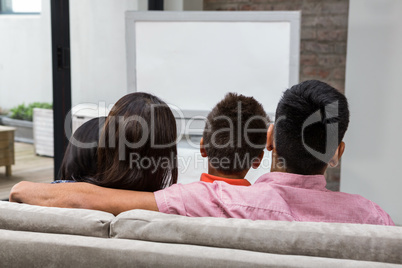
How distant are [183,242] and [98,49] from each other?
2785mm

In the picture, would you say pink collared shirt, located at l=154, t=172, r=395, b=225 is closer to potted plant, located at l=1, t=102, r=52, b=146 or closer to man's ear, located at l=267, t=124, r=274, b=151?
man's ear, located at l=267, t=124, r=274, b=151

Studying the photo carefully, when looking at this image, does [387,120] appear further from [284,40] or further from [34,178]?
[34,178]

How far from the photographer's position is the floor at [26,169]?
2.78 m

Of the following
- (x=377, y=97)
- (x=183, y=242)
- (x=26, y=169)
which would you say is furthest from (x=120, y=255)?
(x=377, y=97)

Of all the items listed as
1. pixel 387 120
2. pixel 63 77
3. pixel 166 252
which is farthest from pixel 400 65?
pixel 166 252

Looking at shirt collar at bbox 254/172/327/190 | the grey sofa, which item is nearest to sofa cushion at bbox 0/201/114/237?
the grey sofa

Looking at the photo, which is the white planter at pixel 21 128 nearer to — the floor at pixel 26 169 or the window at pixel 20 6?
the floor at pixel 26 169

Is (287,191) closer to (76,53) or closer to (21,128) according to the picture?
(21,128)

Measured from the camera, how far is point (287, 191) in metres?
1.17

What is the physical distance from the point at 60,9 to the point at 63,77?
421 mm

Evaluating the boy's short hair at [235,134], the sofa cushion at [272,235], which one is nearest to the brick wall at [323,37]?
the boy's short hair at [235,134]

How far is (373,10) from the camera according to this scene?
3.18 m

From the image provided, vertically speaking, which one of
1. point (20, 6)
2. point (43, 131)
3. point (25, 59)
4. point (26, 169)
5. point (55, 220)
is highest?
point (20, 6)

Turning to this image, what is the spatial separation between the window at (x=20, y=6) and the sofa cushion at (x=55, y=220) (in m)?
1.97
